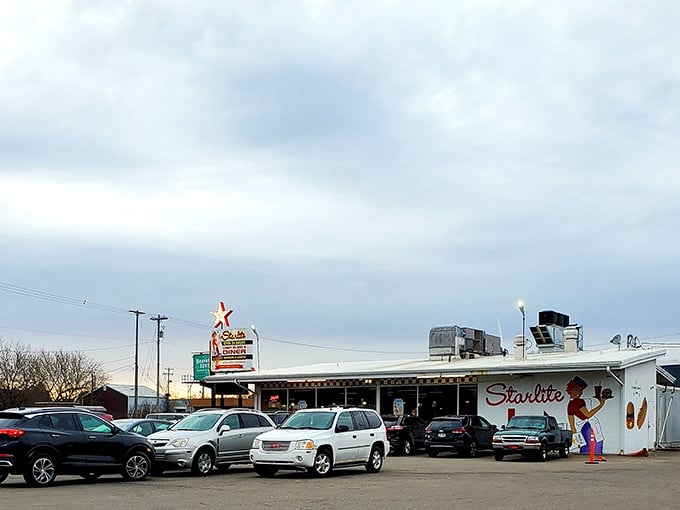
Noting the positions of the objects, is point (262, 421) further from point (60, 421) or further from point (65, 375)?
point (65, 375)

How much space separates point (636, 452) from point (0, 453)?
84.4 ft

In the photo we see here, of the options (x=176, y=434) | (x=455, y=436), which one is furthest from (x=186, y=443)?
(x=455, y=436)

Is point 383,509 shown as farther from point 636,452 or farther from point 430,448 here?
point 636,452

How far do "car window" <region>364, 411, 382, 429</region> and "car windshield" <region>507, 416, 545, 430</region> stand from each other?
30.0 feet

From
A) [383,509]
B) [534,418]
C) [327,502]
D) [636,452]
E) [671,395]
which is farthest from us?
[671,395]

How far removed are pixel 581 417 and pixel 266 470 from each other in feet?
59.8

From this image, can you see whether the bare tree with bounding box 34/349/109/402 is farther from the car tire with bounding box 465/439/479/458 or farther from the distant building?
the car tire with bounding box 465/439/479/458

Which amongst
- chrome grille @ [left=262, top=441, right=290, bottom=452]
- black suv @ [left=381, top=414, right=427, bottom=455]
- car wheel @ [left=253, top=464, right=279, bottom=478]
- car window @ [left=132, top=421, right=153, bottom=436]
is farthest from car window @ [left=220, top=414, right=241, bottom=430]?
black suv @ [left=381, top=414, right=427, bottom=455]

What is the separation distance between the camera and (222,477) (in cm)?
2225

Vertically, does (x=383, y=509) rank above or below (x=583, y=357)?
below

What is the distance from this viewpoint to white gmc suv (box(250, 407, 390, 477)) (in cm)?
2156

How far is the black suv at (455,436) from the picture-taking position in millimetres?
33438

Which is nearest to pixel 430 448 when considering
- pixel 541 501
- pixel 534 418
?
pixel 534 418

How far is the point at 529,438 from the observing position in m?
30.7
